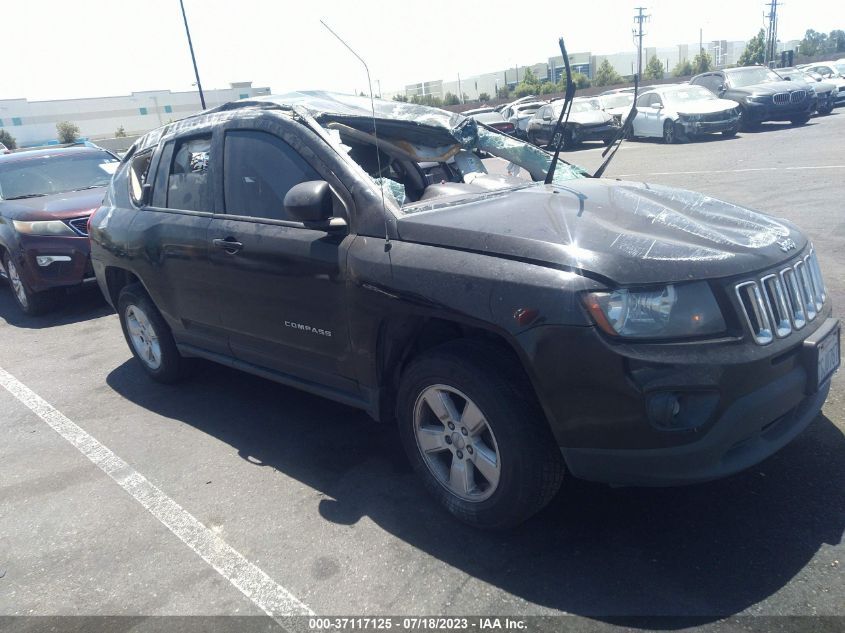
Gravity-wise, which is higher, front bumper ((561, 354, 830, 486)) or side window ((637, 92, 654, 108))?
front bumper ((561, 354, 830, 486))

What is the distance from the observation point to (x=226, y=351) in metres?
4.50

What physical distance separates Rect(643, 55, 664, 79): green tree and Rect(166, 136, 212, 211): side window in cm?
6044

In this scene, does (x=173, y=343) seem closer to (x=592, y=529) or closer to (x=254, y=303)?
(x=254, y=303)

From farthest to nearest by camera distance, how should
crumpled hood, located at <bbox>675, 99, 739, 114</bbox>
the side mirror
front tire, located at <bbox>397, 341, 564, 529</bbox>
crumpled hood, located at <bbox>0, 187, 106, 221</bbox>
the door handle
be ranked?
crumpled hood, located at <bbox>675, 99, 739, 114</bbox>
crumpled hood, located at <bbox>0, 187, 106, 221</bbox>
the door handle
the side mirror
front tire, located at <bbox>397, 341, 564, 529</bbox>

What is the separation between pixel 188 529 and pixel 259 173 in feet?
6.32

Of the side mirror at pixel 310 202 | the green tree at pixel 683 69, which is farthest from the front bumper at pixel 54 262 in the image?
the green tree at pixel 683 69

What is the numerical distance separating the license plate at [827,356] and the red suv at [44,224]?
7233 mm

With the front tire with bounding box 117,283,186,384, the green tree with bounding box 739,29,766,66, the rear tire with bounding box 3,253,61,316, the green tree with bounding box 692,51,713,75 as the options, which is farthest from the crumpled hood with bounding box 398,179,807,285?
the green tree with bounding box 739,29,766,66

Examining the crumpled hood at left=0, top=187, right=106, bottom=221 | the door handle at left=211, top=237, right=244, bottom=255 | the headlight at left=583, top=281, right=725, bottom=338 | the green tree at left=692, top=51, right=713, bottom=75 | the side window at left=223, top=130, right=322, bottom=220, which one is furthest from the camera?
the green tree at left=692, top=51, right=713, bottom=75

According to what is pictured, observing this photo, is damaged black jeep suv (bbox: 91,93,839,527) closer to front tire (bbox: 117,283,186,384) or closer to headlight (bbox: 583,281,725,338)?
headlight (bbox: 583,281,725,338)

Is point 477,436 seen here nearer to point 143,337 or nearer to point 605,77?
point 143,337

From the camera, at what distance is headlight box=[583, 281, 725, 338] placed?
259 cm

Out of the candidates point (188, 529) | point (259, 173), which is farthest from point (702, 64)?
point (188, 529)

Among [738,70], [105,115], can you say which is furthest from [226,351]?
[105,115]
